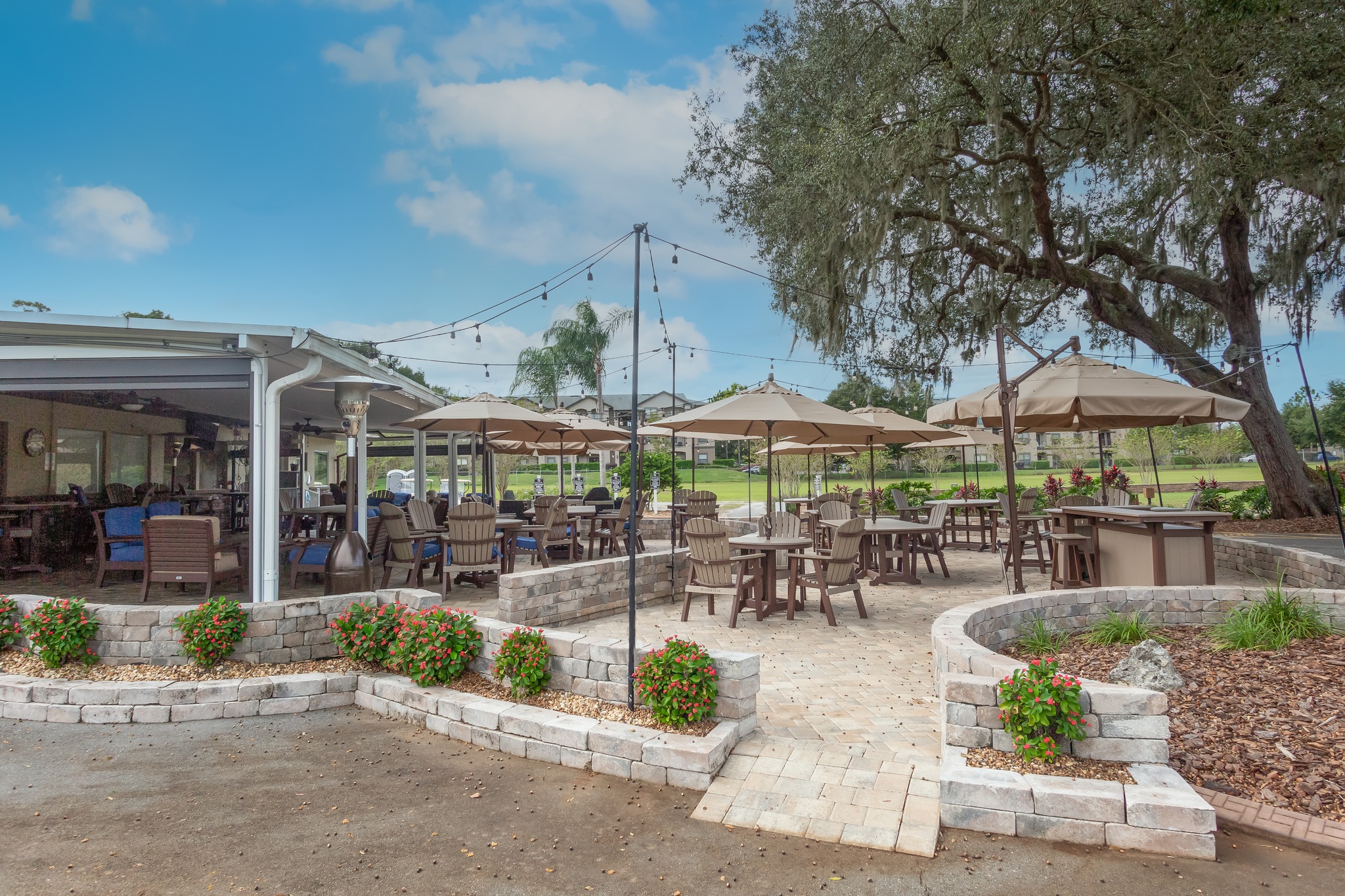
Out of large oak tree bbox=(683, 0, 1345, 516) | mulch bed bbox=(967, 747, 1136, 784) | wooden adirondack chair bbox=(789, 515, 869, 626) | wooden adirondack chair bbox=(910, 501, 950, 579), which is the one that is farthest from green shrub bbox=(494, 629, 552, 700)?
large oak tree bbox=(683, 0, 1345, 516)

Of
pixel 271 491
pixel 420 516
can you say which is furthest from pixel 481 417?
pixel 271 491

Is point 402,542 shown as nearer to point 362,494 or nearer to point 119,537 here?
point 362,494

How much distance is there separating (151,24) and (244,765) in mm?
16834

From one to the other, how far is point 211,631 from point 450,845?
3.11m

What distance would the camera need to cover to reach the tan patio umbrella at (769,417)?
6.38 metres

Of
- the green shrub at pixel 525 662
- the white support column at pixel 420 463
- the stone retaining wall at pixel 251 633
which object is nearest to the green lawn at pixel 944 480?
the white support column at pixel 420 463

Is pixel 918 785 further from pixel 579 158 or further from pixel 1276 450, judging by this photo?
pixel 579 158

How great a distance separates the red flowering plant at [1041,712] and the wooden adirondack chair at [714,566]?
3199 millimetres

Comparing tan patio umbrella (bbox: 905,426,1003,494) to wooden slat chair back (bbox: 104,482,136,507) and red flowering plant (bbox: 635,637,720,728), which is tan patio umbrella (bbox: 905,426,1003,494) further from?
wooden slat chair back (bbox: 104,482,136,507)

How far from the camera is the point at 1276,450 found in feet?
41.3

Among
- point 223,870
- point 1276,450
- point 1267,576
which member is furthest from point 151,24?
point 1276,450

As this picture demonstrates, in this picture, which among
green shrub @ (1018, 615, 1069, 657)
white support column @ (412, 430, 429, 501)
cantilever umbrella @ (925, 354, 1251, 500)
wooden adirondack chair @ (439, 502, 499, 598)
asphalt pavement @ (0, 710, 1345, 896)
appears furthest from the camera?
white support column @ (412, 430, 429, 501)

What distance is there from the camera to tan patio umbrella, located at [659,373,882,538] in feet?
20.9

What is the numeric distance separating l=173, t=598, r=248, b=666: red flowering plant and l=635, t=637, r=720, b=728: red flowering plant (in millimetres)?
3082
